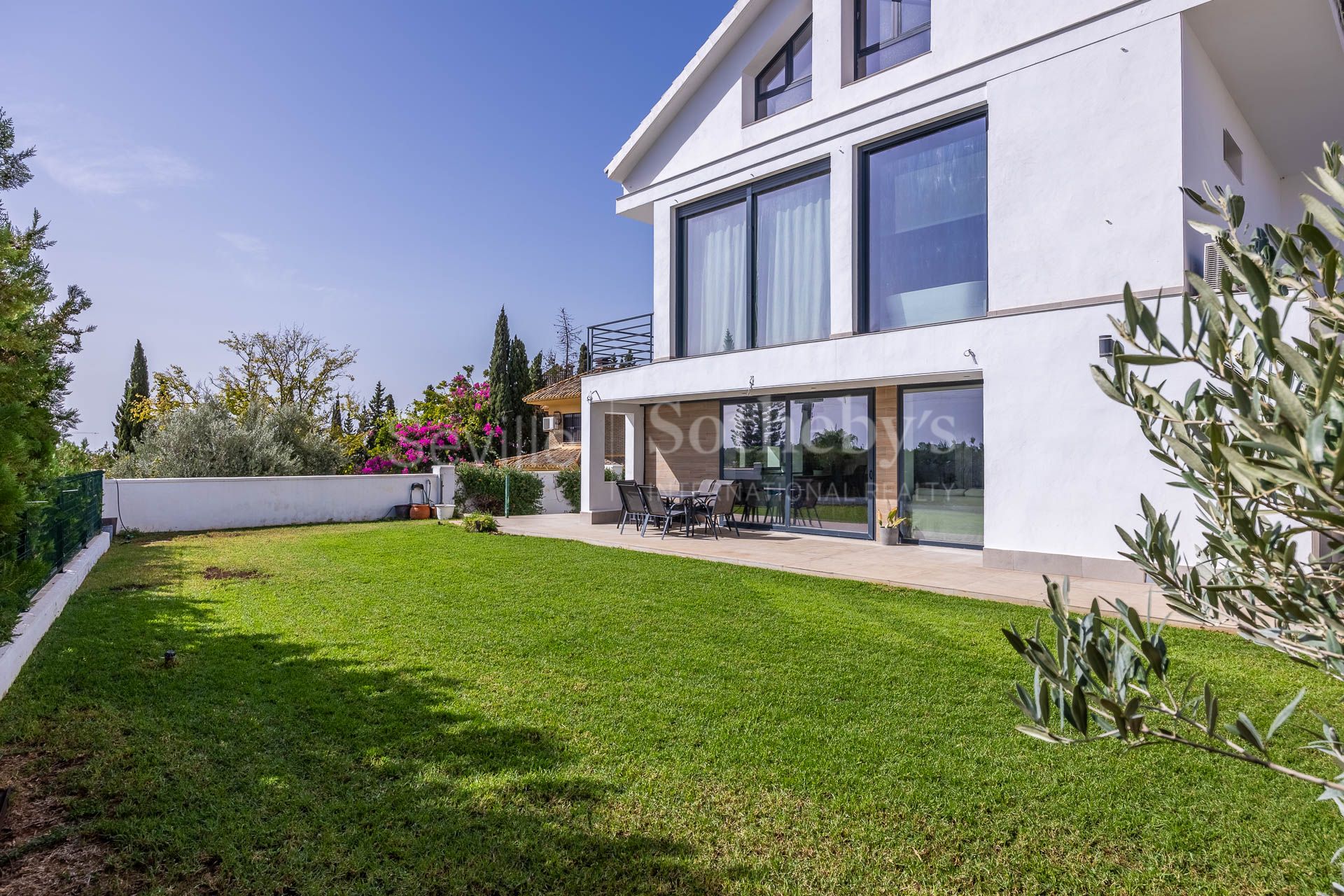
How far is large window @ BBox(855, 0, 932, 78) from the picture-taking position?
11.0 meters

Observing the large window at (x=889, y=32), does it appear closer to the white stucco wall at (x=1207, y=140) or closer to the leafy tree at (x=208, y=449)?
the white stucco wall at (x=1207, y=140)

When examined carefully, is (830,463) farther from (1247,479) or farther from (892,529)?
(1247,479)

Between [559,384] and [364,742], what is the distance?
75.3 ft

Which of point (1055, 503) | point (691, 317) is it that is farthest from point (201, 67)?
point (1055, 503)

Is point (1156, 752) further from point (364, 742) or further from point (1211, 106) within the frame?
point (1211, 106)

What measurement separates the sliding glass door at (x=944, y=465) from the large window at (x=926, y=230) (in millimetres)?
1409

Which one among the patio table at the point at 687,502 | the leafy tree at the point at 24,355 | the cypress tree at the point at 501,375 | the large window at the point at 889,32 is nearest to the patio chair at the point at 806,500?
the patio table at the point at 687,502

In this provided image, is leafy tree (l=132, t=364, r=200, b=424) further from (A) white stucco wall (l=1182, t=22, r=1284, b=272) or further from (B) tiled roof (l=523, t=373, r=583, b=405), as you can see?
(A) white stucco wall (l=1182, t=22, r=1284, b=272)

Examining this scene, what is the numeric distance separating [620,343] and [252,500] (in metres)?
8.74

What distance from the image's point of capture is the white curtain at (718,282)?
1363cm

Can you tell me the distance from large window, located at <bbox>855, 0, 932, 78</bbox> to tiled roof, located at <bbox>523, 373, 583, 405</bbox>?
14789 millimetres

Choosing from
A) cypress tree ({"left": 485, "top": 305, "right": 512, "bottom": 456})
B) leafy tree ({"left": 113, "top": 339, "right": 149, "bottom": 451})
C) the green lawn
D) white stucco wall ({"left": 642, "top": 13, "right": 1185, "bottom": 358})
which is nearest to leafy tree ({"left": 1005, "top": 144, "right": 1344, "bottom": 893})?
the green lawn

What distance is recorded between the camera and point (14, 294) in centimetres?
338

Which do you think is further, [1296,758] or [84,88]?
[84,88]
